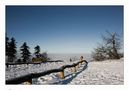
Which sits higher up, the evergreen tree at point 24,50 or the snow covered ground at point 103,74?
the evergreen tree at point 24,50

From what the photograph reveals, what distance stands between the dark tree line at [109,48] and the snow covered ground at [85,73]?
9 cm

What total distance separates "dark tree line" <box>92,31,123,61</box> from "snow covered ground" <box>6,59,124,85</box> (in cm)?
9

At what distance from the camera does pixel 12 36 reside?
4.19 meters

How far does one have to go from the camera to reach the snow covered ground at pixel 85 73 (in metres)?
4.04

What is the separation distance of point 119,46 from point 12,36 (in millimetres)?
1477

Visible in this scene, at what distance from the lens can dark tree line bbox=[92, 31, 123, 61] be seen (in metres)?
4.16

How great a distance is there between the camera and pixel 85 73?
178 inches

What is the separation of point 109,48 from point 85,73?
1.82 feet
